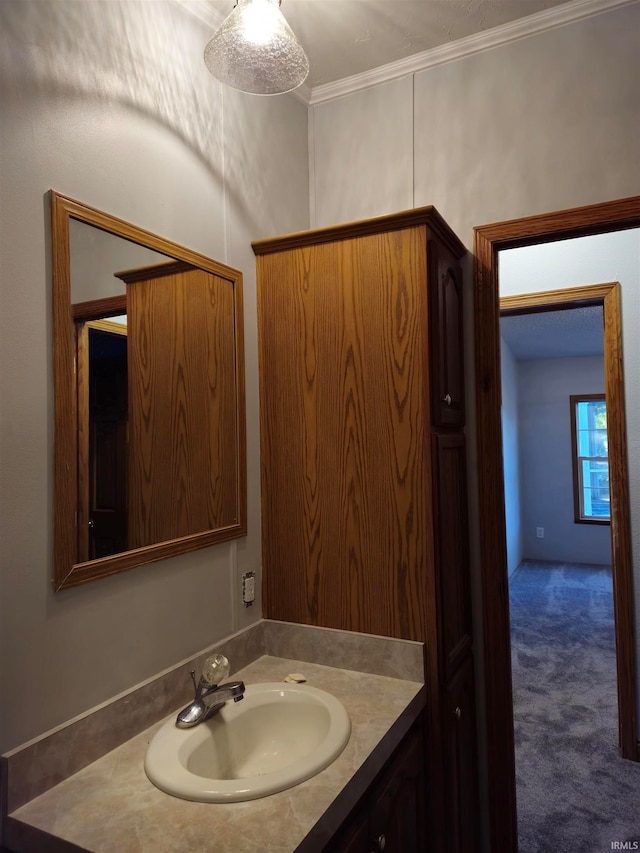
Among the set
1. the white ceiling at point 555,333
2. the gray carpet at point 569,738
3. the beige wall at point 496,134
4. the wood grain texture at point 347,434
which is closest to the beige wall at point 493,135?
the beige wall at point 496,134

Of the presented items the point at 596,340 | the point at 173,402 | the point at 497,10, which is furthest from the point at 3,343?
the point at 596,340

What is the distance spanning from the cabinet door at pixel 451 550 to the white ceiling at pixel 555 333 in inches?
109

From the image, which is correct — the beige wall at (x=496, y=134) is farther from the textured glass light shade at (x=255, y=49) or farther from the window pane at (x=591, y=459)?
the window pane at (x=591, y=459)

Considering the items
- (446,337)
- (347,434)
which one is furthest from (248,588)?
(446,337)

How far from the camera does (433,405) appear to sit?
1.55 m

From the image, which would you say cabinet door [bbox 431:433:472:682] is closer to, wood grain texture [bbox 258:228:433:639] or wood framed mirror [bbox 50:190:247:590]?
wood grain texture [bbox 258:228:433:639]

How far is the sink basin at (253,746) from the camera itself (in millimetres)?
1036

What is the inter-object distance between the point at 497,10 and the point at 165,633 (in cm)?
206

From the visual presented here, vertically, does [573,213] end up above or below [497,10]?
below

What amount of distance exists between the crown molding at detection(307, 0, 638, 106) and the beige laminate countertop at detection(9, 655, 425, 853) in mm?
2064

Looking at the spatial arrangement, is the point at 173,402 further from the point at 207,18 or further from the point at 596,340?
the point at 596,340

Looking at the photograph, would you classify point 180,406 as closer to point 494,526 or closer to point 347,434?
point 347,434

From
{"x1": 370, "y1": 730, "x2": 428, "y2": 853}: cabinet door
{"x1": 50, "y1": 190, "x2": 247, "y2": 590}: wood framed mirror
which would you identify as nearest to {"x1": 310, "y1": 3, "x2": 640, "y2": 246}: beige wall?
{"x1": 50, "y1": 190, "x2": 247, "y2": 590}: wood framed mirror

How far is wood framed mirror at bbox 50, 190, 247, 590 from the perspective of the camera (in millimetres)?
1153
